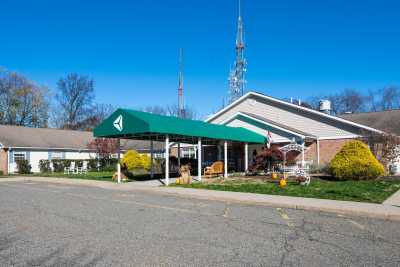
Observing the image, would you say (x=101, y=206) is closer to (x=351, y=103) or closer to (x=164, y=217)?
(x=164, y=217)

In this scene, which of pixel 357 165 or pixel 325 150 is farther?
pixel 325 150

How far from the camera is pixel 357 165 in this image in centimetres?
1909

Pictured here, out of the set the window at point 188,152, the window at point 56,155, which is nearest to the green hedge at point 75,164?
the window at point 56,155

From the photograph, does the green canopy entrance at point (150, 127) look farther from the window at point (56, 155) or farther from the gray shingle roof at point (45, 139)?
the window at point (56, 155)

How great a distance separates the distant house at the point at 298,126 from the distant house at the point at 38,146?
17.0m

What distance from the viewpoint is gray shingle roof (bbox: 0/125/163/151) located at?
1426 inches

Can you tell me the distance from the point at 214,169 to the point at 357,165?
28.7ft

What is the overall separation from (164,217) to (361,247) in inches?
196

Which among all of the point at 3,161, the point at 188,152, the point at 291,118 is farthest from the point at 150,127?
the point at 3,161

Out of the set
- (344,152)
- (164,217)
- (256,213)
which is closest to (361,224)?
(256,213)

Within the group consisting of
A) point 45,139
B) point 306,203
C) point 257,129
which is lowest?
point 306,203

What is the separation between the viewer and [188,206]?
12344mm

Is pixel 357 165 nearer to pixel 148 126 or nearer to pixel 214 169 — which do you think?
pixel 214 169

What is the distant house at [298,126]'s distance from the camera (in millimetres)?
25547
